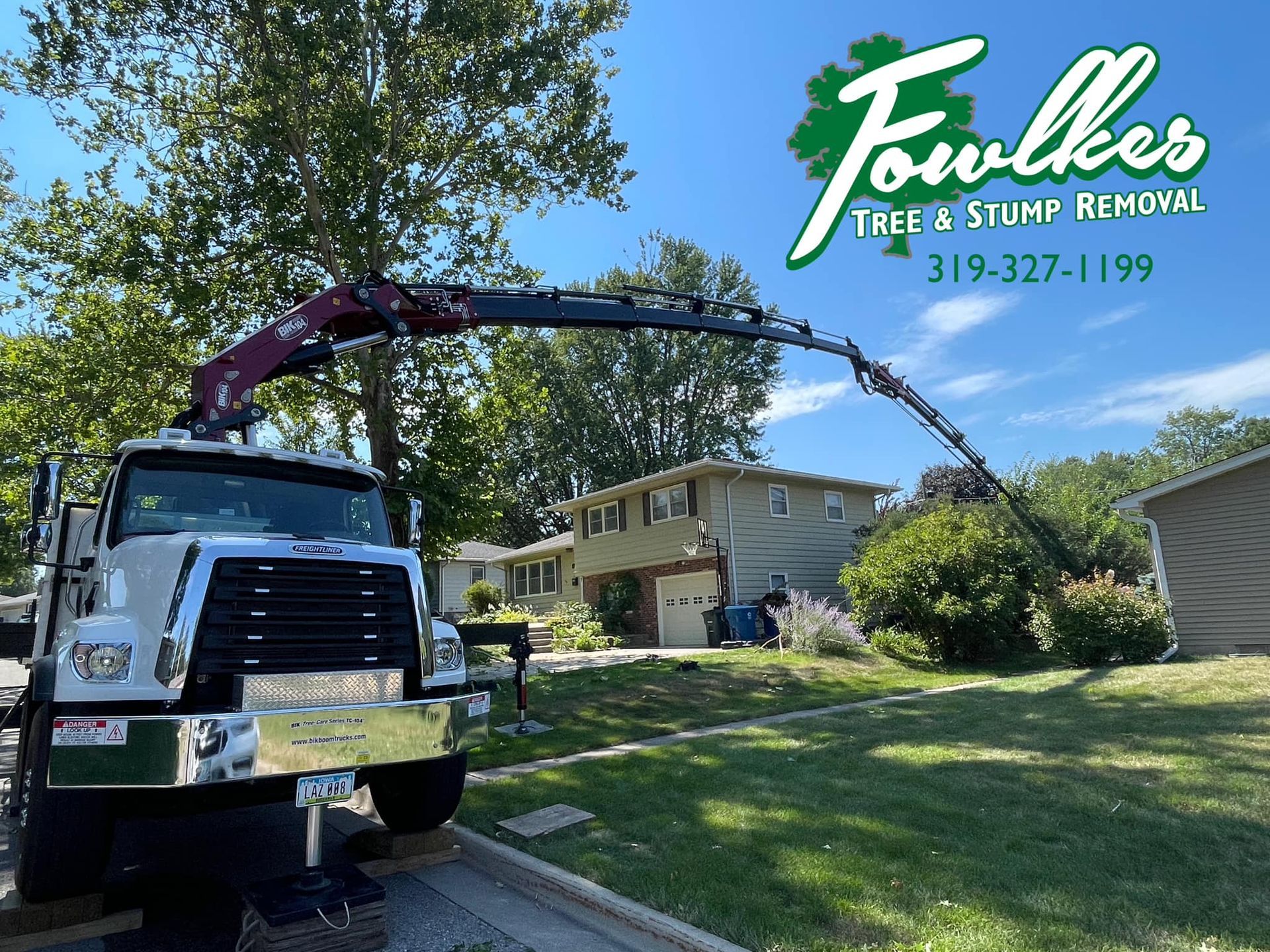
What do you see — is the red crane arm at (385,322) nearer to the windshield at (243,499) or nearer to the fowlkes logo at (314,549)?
the windshield at (243,499)

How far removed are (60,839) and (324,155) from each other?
45.1 ft

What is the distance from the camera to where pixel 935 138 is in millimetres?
10492

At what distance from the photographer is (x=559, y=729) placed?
8930mm

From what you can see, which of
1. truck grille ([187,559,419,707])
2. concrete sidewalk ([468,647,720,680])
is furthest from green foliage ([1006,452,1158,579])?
truck grille ([187,559,419,707])

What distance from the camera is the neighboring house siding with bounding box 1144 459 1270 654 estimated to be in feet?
44.0

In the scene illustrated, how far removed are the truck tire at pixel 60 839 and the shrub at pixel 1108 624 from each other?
14.5 meters

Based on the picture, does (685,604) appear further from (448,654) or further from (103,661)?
(103,661)

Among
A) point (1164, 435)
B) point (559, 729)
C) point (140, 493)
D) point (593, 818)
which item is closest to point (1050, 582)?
point (559, 729)

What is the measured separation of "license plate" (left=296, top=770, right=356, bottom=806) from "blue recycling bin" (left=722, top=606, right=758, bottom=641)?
631 inches

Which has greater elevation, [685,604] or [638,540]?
[638,540]

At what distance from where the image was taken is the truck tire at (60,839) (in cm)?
373

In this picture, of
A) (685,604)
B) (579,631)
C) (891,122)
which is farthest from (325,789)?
(579,631)

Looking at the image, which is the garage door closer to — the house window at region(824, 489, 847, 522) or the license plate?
Answer: the house window at region(824, 489, 847, 522)

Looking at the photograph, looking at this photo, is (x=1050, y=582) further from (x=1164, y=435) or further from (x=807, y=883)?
(x=1164, y=435)
